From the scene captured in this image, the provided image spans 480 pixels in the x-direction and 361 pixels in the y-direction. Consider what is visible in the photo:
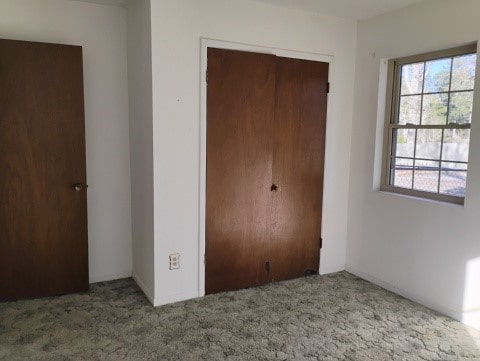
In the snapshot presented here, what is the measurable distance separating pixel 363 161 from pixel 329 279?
1.18 meters

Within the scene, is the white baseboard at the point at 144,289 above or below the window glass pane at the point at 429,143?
below

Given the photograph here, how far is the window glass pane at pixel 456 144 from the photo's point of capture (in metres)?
2.94

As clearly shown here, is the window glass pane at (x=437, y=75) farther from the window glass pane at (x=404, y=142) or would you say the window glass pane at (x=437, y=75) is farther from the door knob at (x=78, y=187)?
the door knob at (x=78, y=187)

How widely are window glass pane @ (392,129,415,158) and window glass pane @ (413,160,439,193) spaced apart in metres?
0.13

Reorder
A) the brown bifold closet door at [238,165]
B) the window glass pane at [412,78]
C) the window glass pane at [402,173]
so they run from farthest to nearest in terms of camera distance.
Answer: the window glass pane at [402,173], the window glass pane at [412,78], the brown bifold closet door at [238,165]

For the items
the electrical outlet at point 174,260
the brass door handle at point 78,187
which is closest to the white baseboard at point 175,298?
the electrical outlet at point 174,260

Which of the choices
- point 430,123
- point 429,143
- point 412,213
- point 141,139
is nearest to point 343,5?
point 430,123

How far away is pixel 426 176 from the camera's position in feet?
10.6

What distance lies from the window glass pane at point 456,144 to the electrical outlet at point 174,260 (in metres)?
2.29

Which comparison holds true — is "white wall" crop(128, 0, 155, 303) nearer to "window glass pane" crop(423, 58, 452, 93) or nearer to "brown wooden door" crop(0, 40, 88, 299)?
"brown wooden door" crop(0, 40, 88, 299)

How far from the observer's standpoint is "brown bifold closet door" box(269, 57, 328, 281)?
11.3 feet

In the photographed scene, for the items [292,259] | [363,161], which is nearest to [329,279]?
[292,259]

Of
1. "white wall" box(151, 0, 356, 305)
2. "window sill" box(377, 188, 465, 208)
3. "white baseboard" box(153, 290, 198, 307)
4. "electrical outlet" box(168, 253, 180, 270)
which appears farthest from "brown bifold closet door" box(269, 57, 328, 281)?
"electrical outlet" box(168, 253, 180, 270)

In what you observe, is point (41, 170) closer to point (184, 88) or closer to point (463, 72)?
point (184, 88)
